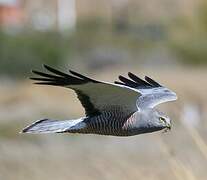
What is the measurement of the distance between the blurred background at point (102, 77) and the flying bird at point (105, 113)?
2.87 feet

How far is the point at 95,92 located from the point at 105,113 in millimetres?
136

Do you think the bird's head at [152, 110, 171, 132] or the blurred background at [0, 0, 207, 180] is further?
the blurred background at [0, 0, 207, 180]

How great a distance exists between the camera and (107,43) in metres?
39.4

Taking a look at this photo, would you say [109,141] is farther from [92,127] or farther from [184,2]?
[184,2]

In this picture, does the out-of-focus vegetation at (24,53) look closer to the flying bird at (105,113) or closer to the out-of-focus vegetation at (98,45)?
the out-of-focus vegetation at (98,45)

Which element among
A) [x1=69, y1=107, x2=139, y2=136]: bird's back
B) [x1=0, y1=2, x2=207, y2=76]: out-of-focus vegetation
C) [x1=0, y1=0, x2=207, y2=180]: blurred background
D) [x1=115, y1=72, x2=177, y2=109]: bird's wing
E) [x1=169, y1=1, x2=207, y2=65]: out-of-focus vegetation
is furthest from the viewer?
[x1=169, y1=1, x2=207, y2=65]: out-of-focus vegetation

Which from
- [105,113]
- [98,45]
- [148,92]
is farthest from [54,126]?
[98,45]

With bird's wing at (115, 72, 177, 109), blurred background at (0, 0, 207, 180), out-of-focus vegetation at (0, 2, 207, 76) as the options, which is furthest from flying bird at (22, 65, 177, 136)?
out-of-focus vegetation at (0, 2, 207, 76)

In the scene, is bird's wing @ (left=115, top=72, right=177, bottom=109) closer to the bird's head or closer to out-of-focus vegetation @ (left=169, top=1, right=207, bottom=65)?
the bird's head

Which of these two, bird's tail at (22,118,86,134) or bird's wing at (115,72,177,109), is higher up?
bird's wing at (115,72,177,109)

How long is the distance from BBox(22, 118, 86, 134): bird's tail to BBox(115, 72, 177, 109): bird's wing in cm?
36

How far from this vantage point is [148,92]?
5.52 meters

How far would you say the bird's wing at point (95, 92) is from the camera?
4.79 metres

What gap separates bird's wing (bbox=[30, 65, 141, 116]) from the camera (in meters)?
4.79
